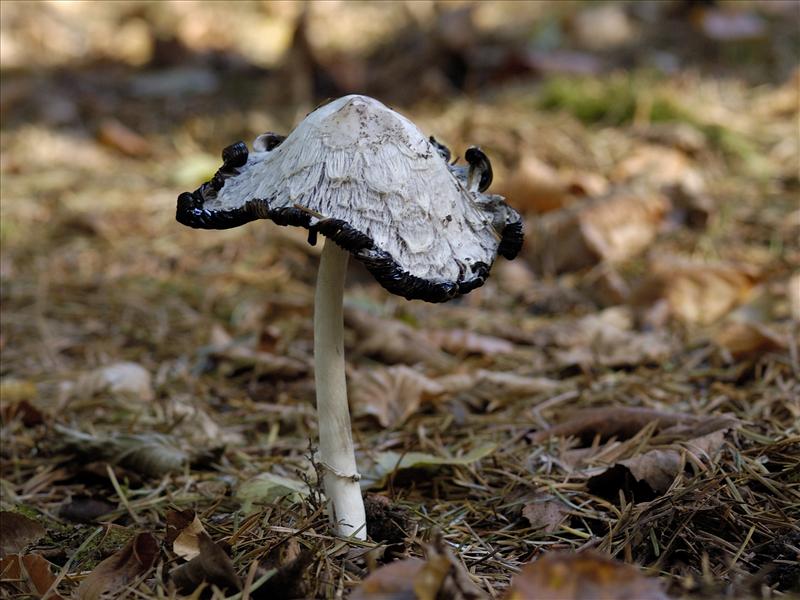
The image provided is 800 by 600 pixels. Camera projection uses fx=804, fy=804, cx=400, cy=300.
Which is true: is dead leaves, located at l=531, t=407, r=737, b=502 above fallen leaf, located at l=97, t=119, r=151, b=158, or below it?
below

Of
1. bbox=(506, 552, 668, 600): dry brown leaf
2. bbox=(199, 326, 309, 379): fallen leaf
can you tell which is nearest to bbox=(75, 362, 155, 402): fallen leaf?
bbox=(199, 326, 309, 379): fallen leaf

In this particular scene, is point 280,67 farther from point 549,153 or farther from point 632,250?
point 632,250

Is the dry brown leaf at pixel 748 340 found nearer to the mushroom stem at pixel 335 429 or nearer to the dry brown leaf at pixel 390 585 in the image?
the mushroom stem at pixel 335 429

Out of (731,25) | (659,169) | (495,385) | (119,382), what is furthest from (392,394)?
(731,25)

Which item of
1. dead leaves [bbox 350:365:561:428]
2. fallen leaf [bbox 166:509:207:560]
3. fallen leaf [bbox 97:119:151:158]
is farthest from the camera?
fallen leaf [bbox 97:119:151:158]

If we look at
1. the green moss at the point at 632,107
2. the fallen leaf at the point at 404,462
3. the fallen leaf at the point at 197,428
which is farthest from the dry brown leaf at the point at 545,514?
the green moss at the point at 632,107

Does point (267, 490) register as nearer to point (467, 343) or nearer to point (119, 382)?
point (119, 382)

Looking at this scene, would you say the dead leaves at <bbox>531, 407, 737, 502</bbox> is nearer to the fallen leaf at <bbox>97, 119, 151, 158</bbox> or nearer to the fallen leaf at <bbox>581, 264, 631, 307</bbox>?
the fallen leaf at <bbox>581, 264, 631, 307</bbox>

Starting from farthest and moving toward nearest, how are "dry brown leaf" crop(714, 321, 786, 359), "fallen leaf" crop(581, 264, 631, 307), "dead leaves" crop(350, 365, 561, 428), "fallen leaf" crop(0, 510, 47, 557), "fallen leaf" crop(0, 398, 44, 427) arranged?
"fallen leaf" crop(581, 264, 631, 307), "dry brown leaf" crop(714, 321, 786, 359), "dead leaves" crop(350, 365, 561, 428), "fallen leaf" crop(0, 398, 44, 427), "fallen leaf" crop(0, 510, 47, 557)
